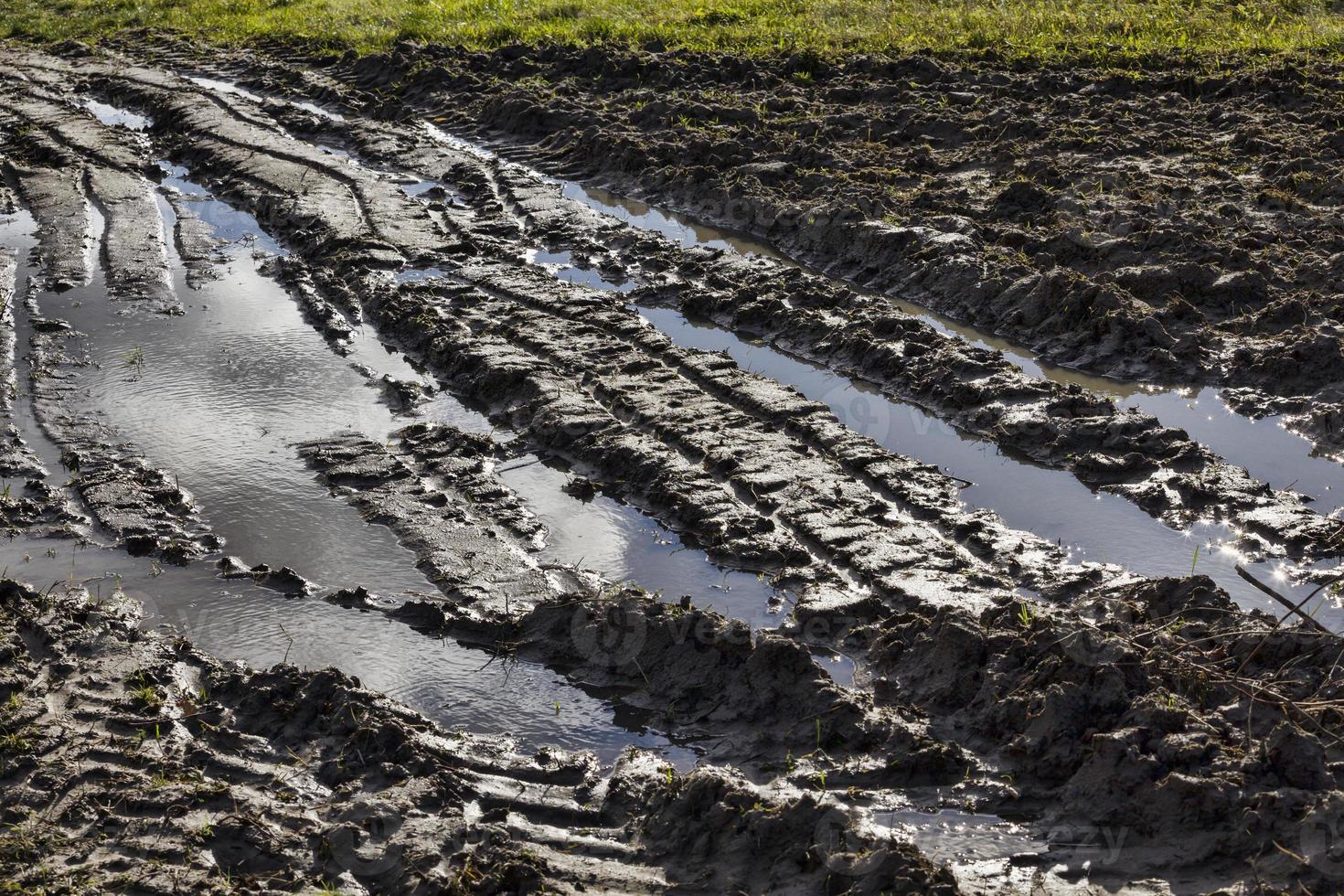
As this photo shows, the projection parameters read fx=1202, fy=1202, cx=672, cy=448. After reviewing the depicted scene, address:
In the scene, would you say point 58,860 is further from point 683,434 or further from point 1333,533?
point 1333,533

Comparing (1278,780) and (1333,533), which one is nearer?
(1278,780)

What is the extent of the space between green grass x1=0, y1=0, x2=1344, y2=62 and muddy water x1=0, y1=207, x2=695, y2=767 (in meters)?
8.74

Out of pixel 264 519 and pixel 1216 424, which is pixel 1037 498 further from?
pixel 264 519

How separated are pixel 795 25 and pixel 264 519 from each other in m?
12.6

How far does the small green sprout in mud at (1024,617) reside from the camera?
5160mm

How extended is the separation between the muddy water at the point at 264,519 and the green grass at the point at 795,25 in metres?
8.74

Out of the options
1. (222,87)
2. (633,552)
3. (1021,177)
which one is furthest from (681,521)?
(222,87)

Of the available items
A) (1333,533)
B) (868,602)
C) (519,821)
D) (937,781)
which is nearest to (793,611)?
(868,602)

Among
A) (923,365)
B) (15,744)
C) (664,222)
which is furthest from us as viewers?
(664,222)

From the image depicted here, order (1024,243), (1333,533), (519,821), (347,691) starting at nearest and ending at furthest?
(519,821)
(347,691)
(1333,533)
(1024,243)

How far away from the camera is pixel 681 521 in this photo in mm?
6602

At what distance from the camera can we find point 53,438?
24.8ft

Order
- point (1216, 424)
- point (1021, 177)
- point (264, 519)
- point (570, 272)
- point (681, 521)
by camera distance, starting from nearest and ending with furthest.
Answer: point (681, 521)
point (264, 519)
point (1216, 424)
point (570, 272)
point (1021, 177)

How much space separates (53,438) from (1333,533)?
7.46 metres
